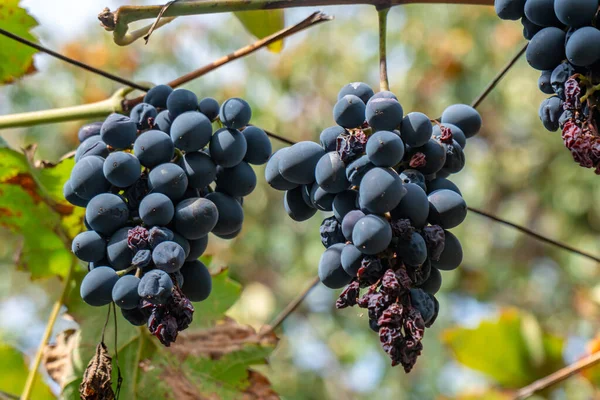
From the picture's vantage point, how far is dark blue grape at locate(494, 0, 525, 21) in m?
1.04

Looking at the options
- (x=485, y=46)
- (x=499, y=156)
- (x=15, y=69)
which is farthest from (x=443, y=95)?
(x=15, y=69)

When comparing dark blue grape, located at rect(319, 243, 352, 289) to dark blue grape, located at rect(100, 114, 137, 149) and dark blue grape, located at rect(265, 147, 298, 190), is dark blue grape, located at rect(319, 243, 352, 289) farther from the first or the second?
dark blue grape, located at rect(100, 114, 137, 149)

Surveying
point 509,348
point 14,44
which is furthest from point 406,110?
point 14,44

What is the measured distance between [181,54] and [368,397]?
→ 13.2 feet

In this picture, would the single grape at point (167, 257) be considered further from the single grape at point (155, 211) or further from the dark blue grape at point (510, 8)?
the dark blue grape at point (510, 8)

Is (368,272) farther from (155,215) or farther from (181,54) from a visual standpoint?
(181,54)

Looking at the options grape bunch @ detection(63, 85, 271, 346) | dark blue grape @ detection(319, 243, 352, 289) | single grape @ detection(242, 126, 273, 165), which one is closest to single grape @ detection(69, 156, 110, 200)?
grape bunch @ detection(63, 85, 271, 346)

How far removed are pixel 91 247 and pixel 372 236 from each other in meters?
0.40

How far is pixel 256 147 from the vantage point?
118 centimetres

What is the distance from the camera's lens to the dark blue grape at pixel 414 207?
95 cm

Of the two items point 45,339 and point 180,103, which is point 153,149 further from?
point 45,339

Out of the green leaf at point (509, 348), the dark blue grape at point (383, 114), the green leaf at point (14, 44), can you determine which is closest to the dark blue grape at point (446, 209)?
the dark blue grape at point (383, 114)

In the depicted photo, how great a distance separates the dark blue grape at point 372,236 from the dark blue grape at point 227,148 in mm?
284

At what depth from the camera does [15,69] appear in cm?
175
